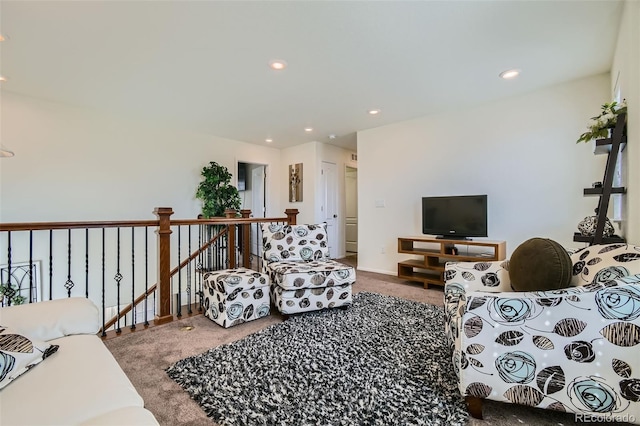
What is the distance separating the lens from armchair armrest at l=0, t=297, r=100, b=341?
49.5 inches

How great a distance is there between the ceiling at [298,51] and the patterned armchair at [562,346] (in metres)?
1.80

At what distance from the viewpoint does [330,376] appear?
1.67m

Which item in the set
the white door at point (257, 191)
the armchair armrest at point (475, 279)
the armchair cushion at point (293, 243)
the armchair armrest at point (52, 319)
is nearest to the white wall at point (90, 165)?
the white door at point (257, 191)

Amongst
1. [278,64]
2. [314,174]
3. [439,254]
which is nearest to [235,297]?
[278,64]

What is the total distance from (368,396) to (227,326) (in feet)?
4.51

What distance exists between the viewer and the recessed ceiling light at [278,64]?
257cm

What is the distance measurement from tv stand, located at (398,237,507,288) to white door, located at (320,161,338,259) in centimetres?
206

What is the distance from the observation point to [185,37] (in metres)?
2.22

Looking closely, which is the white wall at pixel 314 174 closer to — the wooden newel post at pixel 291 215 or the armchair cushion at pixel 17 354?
the wooden newel post at pixel 291 215

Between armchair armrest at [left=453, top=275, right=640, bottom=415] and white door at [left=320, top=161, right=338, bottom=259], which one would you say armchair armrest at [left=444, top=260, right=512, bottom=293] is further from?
white door at [left=320, top=161, right=338, bottom=259]

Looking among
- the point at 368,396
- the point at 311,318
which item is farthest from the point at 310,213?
the point at 368,396

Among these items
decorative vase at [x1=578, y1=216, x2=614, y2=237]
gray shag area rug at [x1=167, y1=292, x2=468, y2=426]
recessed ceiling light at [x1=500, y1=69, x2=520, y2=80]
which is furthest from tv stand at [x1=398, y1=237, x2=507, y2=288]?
recessed ceiling light at [x1=500, y1=69, x2=520, y2=80]

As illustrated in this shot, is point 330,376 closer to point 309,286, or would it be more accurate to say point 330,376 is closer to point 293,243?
point 309,286

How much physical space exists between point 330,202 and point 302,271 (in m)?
3.38
